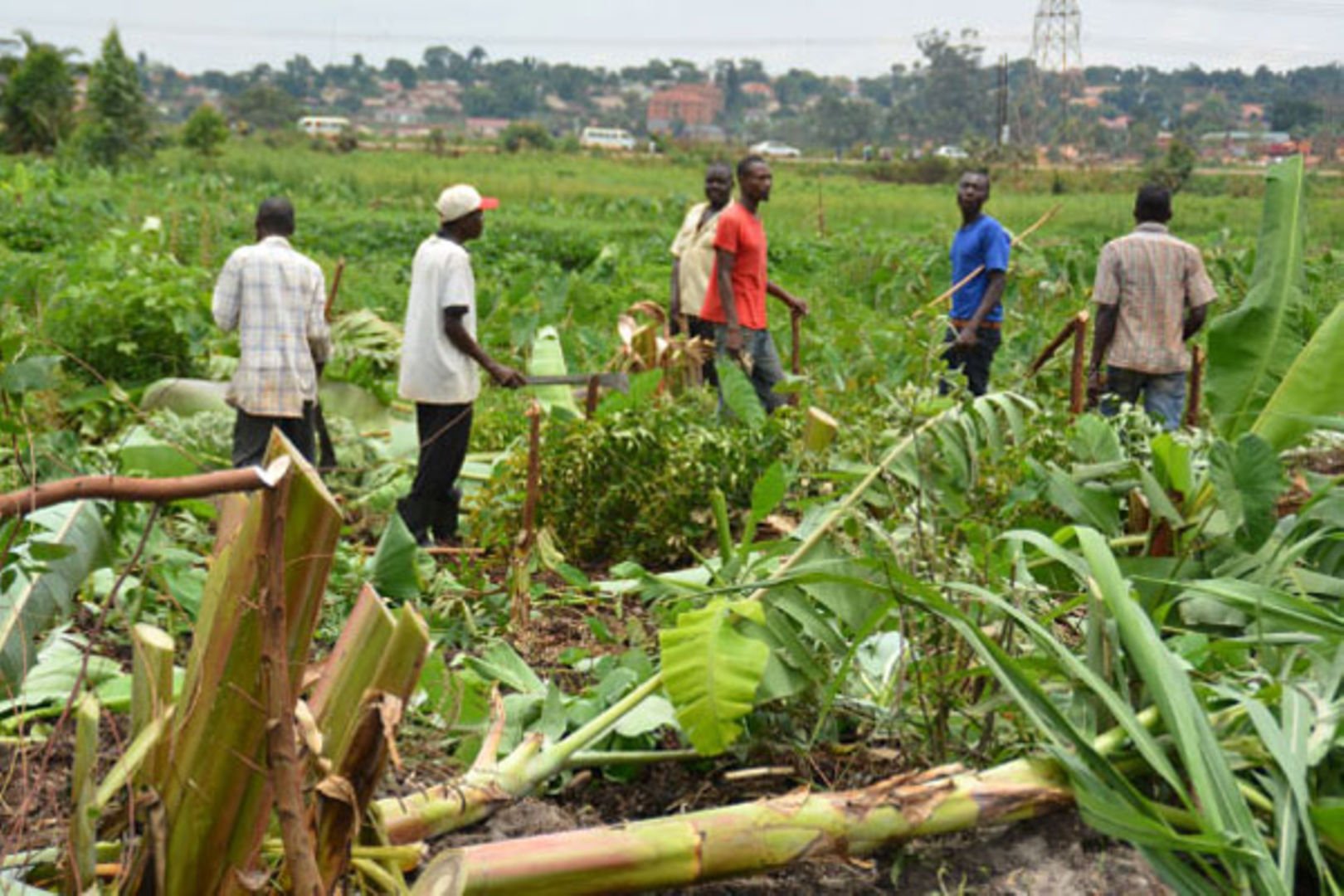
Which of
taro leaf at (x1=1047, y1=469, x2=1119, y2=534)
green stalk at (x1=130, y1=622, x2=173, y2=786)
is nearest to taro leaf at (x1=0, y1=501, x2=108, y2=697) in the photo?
green stalk at (x1=130, y1=622, x2=173, y2=786)

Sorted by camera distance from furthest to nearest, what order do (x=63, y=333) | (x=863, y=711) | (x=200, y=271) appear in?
1. (x=200, y=271)
2. (x=63, y=333)
3. (x=863, y=711)

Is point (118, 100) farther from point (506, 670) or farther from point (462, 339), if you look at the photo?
point (506, 670)

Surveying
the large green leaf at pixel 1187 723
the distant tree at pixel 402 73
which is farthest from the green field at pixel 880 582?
the distant tree at pixel 402 73

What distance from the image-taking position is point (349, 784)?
2277 millimetres

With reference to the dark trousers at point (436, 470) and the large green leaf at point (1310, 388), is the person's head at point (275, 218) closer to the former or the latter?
the dark trousers at point (436, 470)

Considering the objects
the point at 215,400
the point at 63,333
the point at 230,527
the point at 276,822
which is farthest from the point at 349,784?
the point at 63,333

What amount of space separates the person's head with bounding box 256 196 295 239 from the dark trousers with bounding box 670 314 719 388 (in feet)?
8.12

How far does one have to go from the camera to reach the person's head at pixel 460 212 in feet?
20.3

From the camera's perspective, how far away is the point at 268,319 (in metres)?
6.15

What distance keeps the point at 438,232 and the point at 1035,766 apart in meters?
4.09

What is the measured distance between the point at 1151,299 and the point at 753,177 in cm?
194

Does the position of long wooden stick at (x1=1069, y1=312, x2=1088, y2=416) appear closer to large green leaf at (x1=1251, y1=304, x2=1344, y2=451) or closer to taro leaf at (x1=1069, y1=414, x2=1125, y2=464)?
taro leaf at (x1=1069, y1=414, x2=1125, y2=464)

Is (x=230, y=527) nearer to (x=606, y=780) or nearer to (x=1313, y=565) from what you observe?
(x=606, y=780)

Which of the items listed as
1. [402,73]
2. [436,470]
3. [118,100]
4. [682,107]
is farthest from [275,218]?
[402,73]
